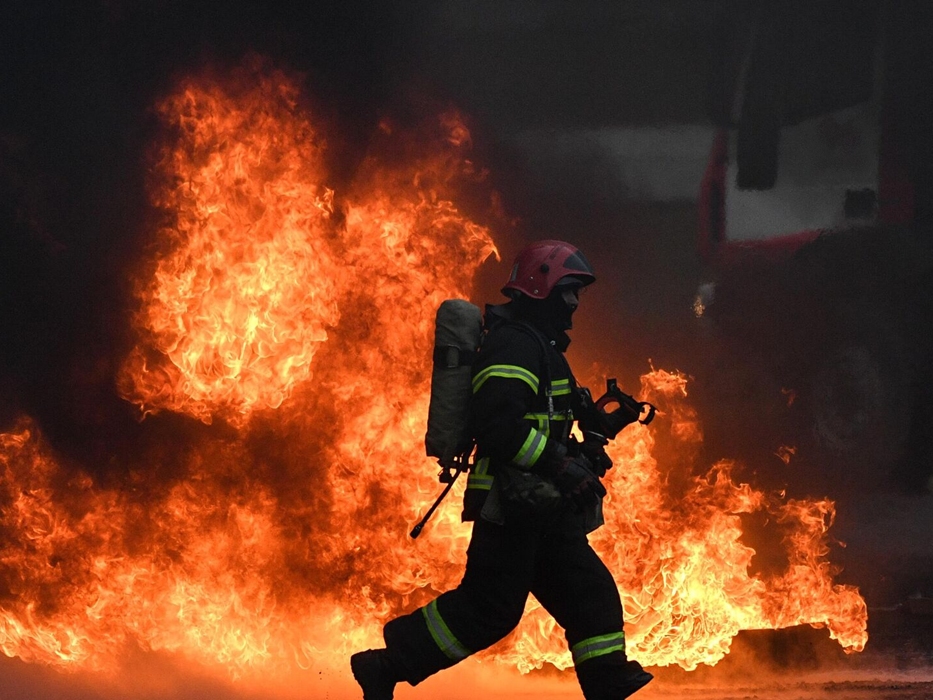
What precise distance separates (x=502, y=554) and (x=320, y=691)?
6.53 ft

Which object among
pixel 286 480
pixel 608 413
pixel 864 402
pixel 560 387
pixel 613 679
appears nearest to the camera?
pixel 613 679

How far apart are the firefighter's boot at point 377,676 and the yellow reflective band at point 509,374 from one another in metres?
1.28

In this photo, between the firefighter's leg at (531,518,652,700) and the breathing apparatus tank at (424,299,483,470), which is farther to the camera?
the breathing apparatus tank at (424,299,483,470)

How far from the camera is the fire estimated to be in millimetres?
6188

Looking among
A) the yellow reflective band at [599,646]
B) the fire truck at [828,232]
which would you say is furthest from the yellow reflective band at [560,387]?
the fire truck at [828,232]

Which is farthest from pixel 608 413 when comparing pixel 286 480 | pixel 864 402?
pixel 864 402

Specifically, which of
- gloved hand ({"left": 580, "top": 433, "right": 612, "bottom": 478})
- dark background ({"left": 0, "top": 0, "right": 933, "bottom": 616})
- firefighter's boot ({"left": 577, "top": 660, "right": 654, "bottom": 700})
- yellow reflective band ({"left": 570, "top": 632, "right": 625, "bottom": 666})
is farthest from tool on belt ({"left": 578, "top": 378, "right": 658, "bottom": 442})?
dark background ({"left": 0, "top": 0, "right": 933, "bottom": 616})

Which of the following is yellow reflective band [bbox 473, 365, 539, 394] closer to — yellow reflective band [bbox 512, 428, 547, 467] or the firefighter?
the firefighter

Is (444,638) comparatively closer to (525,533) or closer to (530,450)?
(525,533)

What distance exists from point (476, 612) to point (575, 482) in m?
0.72

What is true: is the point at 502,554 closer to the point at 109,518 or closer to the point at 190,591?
the point at 190,591

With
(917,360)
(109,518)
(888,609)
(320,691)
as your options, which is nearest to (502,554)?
(320,691)

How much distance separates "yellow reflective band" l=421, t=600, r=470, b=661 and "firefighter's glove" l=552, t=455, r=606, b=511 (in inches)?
30.9

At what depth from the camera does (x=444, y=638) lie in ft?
14.6
